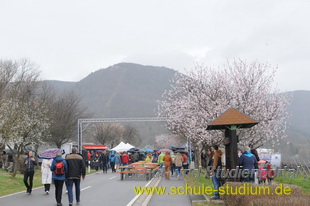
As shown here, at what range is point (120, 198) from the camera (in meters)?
15.2

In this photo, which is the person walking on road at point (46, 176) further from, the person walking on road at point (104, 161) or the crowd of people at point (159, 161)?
the person walking on road at point (104, 161)

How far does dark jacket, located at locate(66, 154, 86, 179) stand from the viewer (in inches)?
514

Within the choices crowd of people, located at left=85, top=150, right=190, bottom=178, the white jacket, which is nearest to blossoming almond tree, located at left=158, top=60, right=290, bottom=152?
crowd of people, located at left=85, top=150, right=190, bottom=178

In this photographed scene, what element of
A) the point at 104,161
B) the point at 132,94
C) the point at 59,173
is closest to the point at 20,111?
the point at 104,161

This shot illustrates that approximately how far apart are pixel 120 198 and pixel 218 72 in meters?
17.6

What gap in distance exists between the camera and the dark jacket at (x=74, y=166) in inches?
514

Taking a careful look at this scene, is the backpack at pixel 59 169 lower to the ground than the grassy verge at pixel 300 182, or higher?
higher

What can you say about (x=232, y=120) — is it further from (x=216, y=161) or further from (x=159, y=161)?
(x=159, y=161)

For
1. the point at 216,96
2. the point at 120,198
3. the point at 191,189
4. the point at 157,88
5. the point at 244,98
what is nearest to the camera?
the point at 120,198

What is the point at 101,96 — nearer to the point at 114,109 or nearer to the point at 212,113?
the point at 114,109

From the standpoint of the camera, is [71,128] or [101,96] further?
[101,96]

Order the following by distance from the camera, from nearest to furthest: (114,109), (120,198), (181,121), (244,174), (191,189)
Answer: (244,174)
(120,198)
(191,189)
(181,121)
(114,109)

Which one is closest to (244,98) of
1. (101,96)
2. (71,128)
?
(71,128)

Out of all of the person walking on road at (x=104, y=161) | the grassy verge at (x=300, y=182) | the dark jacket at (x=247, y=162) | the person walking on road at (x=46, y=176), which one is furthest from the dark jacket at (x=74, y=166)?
the person walking on road at (x=104, y=161)
